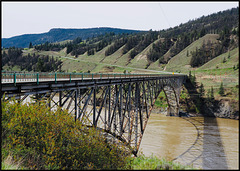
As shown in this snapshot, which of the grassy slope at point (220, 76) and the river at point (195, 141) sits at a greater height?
the grassy slope at point (220, 76)

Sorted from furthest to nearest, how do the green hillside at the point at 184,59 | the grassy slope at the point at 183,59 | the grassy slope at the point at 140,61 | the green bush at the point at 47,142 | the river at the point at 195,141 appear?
the grassy slope at the point at 140,61 → the green hillside at the point at 184,59 → the grassy slope at the point at 183,59 → the river at the point at 195,141 → the green bush at the point at 47,142

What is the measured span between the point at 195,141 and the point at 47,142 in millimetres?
27721

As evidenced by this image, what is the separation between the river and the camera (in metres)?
24.8

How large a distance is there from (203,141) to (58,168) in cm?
2773

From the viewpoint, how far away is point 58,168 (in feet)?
27.3

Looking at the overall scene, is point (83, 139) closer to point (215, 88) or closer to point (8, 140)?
point (8, 140)

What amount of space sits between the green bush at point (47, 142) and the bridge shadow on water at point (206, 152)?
16410 mm

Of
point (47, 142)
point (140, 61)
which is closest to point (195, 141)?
point (47, 142)

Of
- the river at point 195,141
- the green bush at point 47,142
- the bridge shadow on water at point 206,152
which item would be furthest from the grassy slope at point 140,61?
the green bush at point 47,142

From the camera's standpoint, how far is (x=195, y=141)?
104 feet

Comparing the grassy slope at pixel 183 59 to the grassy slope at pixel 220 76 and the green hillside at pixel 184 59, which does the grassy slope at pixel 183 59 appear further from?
the grassy slope at pixel 220 76

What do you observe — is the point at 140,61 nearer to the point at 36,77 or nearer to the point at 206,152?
the point at 206,152

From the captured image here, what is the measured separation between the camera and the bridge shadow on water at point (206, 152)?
77.2 feet

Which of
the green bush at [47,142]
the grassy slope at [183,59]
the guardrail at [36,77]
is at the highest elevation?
the grassy slope at [183,59]
